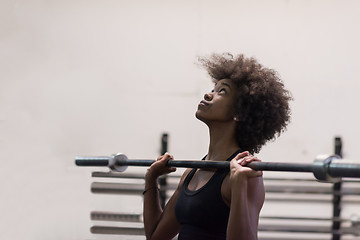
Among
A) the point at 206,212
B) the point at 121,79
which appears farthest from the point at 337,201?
the point at 206,212

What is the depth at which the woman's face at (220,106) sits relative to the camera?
75.5 inches

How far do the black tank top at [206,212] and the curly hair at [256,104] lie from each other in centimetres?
19

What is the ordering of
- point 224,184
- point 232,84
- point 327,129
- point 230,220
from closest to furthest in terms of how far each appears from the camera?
point 230,220
point 224,184
point 232,84
point 327,129

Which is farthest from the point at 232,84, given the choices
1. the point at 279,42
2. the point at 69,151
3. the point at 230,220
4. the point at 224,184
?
the point at 69,151

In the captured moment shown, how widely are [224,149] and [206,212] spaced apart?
250 mm

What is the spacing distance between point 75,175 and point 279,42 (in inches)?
57.9

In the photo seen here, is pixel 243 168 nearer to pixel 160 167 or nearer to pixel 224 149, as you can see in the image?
pixel 224 149

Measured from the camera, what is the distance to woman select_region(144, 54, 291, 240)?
5.77 ft

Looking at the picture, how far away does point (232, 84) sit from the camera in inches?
77.3

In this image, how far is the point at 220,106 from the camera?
192 cm

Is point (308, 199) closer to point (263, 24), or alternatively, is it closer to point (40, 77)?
point (263, 24)

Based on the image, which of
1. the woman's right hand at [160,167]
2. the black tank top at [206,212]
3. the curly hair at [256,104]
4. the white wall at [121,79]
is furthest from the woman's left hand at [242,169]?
the white wall at [121,79]

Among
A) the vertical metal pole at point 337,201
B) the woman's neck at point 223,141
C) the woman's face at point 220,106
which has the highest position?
the woman's face at point 220,106

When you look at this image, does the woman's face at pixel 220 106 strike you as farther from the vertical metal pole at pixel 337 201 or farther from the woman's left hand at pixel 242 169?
the vertical metal pole at pixel 337 201
